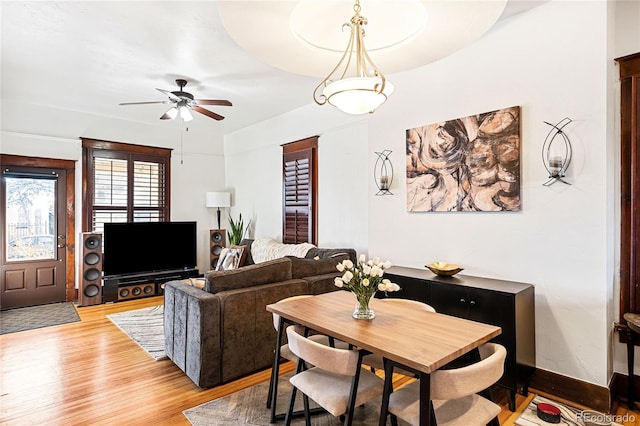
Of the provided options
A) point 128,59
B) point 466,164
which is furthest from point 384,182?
point 128,59

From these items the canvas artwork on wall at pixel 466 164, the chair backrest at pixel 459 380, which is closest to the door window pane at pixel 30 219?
the canvas artwork on wall at pixel 466 164

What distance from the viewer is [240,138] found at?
23.1ft

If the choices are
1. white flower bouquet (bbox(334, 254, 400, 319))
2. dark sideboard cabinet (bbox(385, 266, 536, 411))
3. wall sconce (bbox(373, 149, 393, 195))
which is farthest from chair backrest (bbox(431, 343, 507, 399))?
wall sconce (bbox(373, 149, 393, 195))

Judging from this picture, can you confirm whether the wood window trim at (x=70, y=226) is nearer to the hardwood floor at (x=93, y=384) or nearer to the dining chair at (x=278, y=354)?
the hardwood floor at (x=93, y=384)

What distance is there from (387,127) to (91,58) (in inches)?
128

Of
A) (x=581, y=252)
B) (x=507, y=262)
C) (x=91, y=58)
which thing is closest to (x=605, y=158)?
(x=581, y=252)

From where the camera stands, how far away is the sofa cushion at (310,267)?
3.54 metres

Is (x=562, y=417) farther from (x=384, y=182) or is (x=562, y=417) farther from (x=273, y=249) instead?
(x=273, y=249)

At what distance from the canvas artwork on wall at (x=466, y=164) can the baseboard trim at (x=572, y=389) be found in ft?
4.48

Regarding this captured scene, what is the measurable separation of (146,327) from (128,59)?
125 inches

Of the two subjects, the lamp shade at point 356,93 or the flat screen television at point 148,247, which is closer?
the lamp shade at point 356,93

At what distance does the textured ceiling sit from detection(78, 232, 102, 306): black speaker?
2.09 m

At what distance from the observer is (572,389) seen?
8.78 ft

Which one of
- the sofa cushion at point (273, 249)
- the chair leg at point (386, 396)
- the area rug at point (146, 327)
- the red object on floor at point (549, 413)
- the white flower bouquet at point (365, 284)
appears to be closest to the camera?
the chair leg at point (386, 396)
